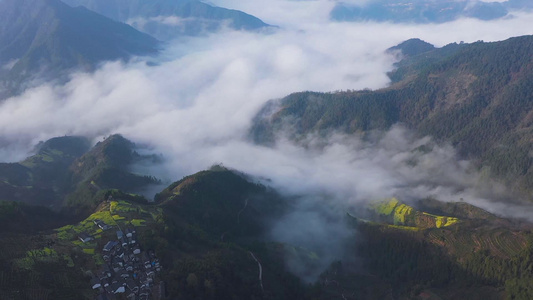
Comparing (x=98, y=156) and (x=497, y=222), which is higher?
(x=497, y=222)

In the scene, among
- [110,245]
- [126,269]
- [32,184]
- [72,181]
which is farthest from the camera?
[72,181]

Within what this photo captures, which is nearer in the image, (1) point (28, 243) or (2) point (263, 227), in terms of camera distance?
(1) point (28, 243)

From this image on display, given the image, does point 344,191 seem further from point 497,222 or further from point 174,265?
point 174,265

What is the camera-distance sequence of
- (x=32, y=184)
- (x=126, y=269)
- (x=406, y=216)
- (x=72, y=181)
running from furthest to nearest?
(x=72, y=181) < (x=32, y=184) < (x=406, y=216) < (x=126, y=269)

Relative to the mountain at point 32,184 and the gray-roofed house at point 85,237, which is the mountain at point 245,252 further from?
the mountain at point 32,184

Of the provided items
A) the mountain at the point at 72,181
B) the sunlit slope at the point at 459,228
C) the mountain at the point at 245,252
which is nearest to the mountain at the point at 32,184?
the mountain at the point at 72,181

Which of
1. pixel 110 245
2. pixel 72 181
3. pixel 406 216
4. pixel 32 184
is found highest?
pixel 110 245

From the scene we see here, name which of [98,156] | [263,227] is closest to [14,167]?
[98,156]

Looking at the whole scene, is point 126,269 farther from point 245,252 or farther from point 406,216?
point 406,216

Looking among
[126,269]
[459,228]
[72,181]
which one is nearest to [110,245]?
[126,269]
